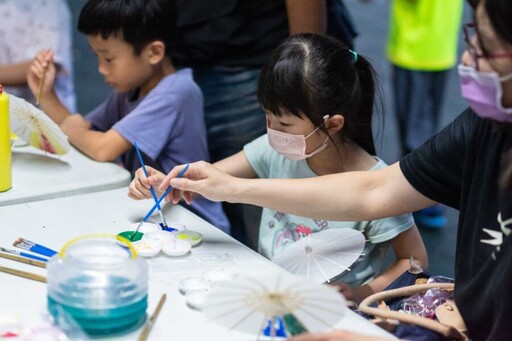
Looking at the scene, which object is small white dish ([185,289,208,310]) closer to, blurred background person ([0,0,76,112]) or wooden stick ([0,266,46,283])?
wooden stick ([0,266,46,283])

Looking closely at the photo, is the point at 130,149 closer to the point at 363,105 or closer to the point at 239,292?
the point at 363,105

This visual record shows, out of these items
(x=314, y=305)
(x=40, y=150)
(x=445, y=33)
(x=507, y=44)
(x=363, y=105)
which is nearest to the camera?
(x=314, y=305)

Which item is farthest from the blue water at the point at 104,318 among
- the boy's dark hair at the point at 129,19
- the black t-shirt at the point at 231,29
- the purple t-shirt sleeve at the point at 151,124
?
the black t-shirt at the point at 231,29

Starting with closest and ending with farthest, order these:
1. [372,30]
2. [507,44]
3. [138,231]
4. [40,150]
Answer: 1. [507,44]
2. [138,231]
3. [40,150]
4. [372,30]

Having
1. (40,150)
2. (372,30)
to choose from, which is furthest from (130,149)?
(372,30)

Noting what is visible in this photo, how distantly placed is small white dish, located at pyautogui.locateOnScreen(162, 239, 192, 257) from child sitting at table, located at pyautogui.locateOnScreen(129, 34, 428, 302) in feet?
0.58

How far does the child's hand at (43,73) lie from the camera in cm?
210

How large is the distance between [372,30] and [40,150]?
16.1 feet

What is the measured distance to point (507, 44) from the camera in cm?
109

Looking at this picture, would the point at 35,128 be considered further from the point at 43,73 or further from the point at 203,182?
the point at 203,182

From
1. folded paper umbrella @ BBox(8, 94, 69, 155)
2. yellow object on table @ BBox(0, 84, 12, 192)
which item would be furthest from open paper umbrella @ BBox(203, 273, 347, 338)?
folded paper umbrella @ BBox(8, 94, 69, 155)

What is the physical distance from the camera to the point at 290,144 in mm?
1589

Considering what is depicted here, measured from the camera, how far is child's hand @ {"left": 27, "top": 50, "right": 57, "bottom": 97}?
210 cm

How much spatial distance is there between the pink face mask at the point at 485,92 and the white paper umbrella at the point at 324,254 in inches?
15.2
